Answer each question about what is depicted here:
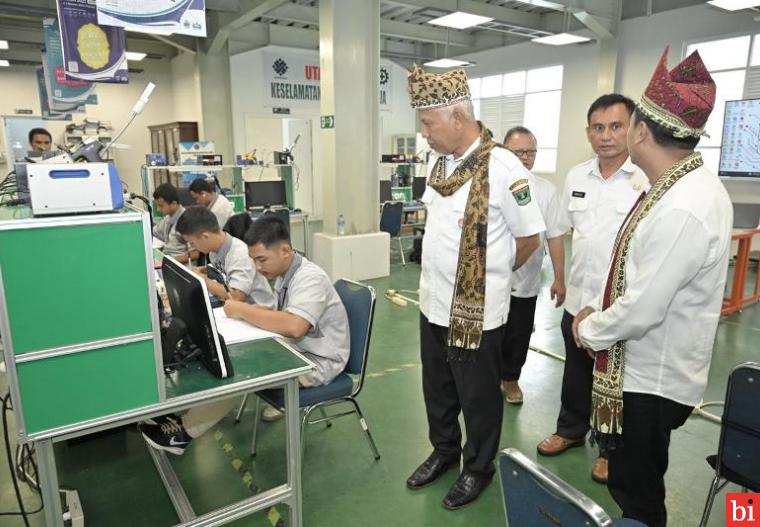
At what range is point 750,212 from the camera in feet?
18.8

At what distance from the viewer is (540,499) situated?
96 cm

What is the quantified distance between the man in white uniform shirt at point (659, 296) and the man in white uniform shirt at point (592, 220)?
719 mm

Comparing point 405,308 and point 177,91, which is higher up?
point 177,91

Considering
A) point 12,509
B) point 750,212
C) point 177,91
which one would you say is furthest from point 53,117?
point 750,212

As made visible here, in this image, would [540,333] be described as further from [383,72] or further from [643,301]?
[383,72]

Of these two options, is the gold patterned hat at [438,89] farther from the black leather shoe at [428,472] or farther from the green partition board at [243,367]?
the black leather shoe at [428,472]

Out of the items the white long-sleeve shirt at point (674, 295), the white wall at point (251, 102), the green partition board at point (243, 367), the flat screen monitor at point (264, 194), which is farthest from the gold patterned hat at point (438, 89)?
the white wall at point (251, 102)

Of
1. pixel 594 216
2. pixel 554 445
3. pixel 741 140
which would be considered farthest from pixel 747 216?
pixel 554 445

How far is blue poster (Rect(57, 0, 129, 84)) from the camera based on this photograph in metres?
4.01

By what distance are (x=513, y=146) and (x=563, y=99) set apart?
7.32m

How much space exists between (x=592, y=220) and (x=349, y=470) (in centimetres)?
158

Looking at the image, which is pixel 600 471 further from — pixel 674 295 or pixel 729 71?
pixel 729 71

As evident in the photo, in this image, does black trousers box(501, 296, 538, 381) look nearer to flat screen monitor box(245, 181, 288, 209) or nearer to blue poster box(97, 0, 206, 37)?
blue poster box(97, 0, 206, 37)

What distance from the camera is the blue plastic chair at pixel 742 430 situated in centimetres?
147
